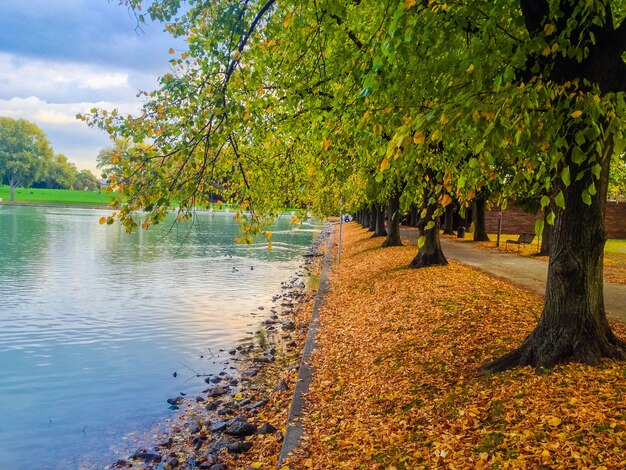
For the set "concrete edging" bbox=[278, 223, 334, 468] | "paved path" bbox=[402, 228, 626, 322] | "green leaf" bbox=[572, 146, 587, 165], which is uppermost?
"green leaf" bbox=[572, 146, 587, 165]

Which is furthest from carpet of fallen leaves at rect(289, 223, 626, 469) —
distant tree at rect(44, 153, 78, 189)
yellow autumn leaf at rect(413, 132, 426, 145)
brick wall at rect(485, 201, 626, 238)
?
distant tree at rect(44, 153, 78, 189)

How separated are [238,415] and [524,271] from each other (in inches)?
492

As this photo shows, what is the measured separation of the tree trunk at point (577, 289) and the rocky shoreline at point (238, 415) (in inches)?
147

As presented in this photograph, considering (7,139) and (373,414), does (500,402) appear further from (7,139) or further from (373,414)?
(7,139)

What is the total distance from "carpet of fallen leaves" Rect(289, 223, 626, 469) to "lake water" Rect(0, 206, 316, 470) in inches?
122

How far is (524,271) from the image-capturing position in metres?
16.9

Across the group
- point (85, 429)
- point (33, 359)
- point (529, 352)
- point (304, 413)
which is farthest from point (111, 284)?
point (529, 352)

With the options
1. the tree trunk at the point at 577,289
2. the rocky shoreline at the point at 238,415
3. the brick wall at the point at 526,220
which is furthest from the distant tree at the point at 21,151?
the tree trunk at the point at 577,289

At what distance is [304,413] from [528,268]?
45.0 ft

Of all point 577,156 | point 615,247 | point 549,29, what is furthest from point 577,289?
point 615,247

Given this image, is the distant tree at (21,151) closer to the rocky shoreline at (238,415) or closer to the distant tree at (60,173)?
the distant tree at (60,173)

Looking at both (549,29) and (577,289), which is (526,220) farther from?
(549,29)

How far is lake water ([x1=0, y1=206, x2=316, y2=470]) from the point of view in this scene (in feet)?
25.3

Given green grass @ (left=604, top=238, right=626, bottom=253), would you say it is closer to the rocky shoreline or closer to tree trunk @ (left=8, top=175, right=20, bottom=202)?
the rocky shoreline
